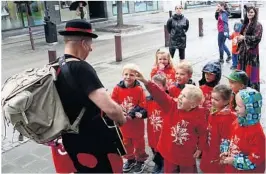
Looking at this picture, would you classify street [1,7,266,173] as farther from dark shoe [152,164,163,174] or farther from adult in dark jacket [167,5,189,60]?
adult in dark jacket [167,5,189,60]

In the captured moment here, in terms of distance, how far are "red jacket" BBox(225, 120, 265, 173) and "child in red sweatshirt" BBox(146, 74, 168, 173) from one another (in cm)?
99

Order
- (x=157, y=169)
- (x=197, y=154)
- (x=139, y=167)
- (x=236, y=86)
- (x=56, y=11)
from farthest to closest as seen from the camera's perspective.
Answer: (x=56, y=11), (x=139, y=167), (x=157, y=169), (x=236, y=86), (x=197, y=154)

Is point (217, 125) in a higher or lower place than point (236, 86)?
lower

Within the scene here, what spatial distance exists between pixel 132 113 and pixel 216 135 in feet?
3.32

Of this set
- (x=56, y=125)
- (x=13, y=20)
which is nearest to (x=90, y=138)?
(x=56, y=125)

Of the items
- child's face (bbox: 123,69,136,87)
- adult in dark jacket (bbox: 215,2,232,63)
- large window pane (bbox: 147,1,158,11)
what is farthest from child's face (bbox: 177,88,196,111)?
large window pane (bbox: 147,1,158,11)

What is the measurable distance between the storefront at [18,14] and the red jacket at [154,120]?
52.4 ft

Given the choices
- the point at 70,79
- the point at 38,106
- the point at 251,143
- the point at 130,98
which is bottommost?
the point at 251,143

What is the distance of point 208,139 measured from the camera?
10.9ft

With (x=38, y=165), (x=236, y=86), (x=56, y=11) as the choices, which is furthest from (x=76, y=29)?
(x=56, y=11)

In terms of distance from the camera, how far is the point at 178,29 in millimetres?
9039

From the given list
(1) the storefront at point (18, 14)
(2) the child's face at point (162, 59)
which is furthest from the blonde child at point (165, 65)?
(1) the storefront at point (18, 14)

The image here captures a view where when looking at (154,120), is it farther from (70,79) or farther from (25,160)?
(25,160)

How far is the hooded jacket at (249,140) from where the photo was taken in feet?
8.96
